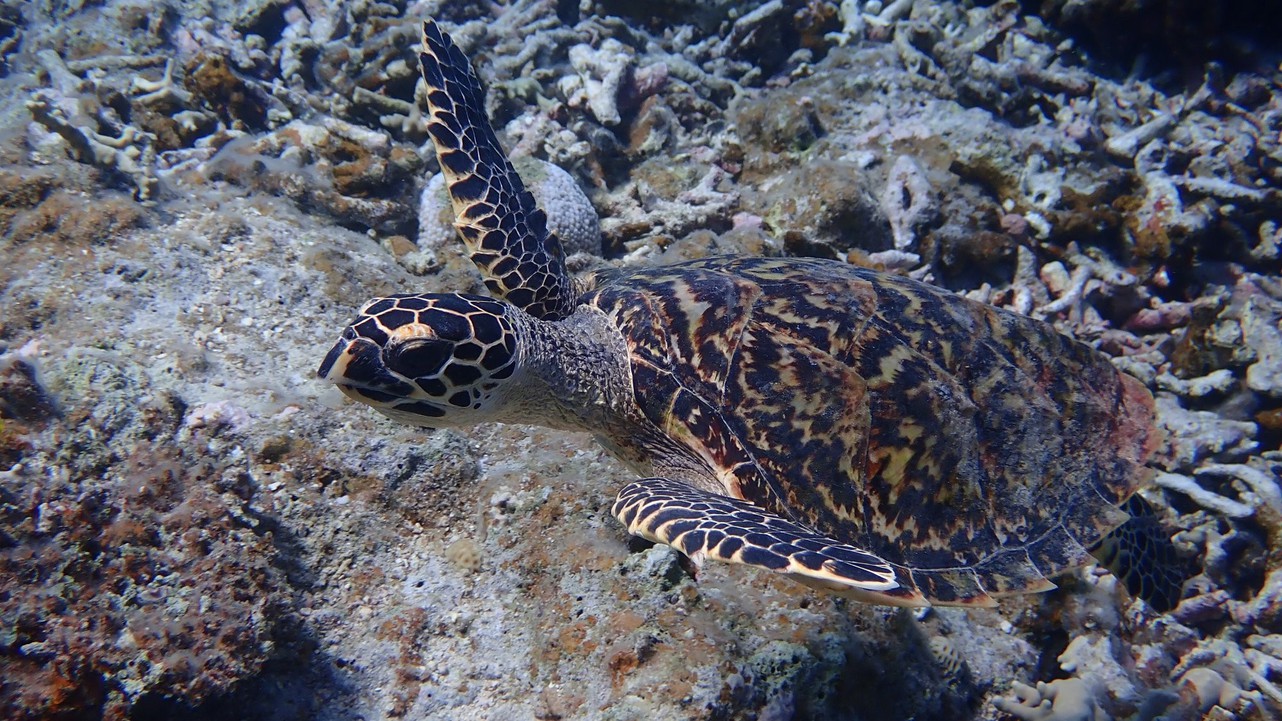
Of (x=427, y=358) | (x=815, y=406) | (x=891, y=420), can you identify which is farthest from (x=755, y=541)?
(x=427, y=358)

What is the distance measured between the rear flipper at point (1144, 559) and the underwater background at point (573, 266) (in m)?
0.13

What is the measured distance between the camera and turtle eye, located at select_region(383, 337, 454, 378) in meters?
1.64

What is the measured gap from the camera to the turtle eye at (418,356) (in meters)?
1.64

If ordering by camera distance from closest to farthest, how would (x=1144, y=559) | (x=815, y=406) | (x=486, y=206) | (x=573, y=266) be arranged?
1. (x=815, y=406)
2. (x=486, y=206)
3. (x=1144, y=559)
4. (x=573, y=266)

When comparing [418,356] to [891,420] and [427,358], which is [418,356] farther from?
[891,420]

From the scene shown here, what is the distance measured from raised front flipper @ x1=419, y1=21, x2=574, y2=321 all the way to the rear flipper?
2662 mm

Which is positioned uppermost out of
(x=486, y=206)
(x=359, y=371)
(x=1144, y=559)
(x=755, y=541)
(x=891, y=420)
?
(x=486, y=206)

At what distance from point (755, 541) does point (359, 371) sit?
122cm

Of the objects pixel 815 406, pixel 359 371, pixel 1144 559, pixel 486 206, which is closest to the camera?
pixel 359 371

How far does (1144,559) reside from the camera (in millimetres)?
2533

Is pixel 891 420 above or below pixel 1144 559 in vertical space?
above

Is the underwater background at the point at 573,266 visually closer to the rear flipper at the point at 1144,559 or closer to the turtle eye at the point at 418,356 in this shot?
the rear flipper at the point at 1144,559

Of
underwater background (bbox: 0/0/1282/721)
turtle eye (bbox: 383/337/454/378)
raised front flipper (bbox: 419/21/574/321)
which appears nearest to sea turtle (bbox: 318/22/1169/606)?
turtle eye (bbox: 383/337/454/378)

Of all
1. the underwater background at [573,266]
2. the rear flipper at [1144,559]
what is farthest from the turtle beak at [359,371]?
the rear flipper at [1144,559]
